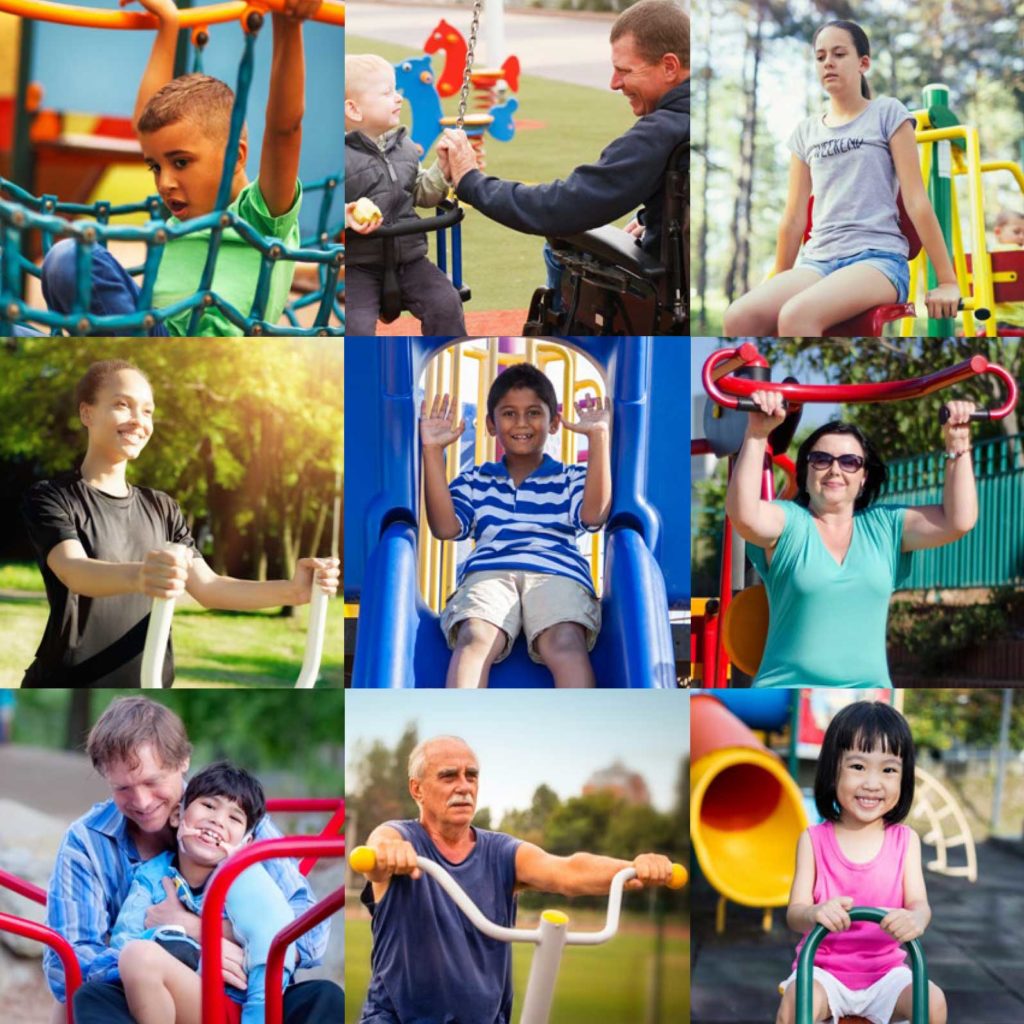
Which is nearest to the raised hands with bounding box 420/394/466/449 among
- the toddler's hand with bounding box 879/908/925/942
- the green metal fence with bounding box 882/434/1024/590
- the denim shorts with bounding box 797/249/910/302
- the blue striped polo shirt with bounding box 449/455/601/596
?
the blue striped polo shirt with bounding box 449/455/601/596

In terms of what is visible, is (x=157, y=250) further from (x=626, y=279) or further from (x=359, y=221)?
(x=626, y=279)

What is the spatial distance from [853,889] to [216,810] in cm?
153

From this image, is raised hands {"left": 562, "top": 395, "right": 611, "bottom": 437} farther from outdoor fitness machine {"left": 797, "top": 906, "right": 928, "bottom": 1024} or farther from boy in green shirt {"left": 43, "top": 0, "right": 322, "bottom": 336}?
outdoor fitness machine {"left": 797, "top": 906, "right": 928, "bottom": 1024}

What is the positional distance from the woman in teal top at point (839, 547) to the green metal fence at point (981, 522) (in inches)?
8.8

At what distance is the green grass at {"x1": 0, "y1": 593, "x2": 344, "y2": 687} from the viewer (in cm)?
408

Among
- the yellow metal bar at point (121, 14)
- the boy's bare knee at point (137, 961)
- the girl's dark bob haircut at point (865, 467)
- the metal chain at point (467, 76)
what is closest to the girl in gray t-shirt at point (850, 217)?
the girl's dark bob haircut at point (865, 467)

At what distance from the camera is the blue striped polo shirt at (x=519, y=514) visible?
4.12 meters

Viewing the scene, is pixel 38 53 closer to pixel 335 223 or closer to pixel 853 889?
pixel 335 223

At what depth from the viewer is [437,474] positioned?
4.10 meters

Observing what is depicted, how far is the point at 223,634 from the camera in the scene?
4.11 m

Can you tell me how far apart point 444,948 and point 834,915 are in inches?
36.0

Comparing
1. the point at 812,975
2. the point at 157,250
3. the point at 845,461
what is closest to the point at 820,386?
the point at 845,461

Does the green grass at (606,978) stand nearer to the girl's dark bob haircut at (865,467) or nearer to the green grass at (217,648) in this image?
the green grass at (217,648)

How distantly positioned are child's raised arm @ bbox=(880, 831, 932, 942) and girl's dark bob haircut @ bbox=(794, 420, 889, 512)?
2.79ft
